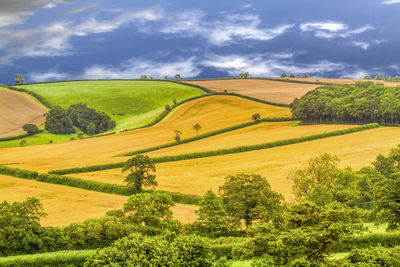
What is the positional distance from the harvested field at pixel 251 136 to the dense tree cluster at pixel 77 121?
3145 inches

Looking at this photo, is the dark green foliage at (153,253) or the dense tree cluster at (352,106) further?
the dense tree cluster at (352,106)

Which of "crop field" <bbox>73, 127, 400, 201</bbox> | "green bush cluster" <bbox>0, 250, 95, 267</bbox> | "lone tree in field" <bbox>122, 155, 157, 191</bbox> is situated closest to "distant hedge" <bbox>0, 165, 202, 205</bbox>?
"lone tree in field" <bbox>122, 155, 157, 191</bbox>

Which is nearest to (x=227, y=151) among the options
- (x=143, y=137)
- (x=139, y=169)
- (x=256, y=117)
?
(x=139, y=169)

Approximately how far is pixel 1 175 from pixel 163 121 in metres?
85.7

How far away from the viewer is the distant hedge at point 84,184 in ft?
233

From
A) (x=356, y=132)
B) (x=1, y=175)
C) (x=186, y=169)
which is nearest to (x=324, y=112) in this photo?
(x=356, y=132)

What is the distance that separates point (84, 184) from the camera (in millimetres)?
84375

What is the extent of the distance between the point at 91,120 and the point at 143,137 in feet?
212

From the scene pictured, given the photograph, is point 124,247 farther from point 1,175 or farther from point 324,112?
point 324,112

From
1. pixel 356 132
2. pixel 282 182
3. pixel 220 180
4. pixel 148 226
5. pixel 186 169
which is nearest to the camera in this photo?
pixel 148 226

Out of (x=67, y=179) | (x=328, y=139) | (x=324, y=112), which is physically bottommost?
(x=67, y=179)

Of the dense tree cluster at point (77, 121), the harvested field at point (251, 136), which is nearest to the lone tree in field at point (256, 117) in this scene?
the harvested field at point (251, 136)

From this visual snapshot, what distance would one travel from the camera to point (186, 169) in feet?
308

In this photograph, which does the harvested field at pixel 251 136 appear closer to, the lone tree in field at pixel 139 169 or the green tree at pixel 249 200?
the lone tree in field at pixel 139 169
